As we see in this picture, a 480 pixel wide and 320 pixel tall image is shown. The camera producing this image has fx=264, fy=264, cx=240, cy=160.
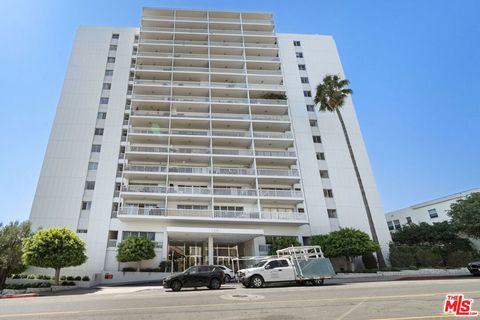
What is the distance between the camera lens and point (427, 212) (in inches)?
1954

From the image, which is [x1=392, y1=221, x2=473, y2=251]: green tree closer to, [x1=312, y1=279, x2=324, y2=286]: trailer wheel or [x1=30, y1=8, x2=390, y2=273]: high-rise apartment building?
[x1=30, y1=8, x2=390, y2=273]: high-rise apartment building

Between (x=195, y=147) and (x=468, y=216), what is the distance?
34.5 m

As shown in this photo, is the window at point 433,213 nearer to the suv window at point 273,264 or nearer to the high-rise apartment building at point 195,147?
the high-rise apartment building at point 195,147

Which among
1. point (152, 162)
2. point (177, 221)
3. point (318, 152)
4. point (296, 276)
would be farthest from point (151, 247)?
point (318, 152)

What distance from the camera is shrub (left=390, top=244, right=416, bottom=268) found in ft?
93.0

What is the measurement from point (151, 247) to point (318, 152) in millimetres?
24777

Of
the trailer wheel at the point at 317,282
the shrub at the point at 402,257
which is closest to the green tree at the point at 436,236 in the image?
the shrub at the point at 402,257

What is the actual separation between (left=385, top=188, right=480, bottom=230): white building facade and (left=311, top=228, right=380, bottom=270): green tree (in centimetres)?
2663

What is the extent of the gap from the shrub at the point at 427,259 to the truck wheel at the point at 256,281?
22.6 m

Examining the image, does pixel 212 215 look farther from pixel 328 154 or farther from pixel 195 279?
pixel 328 154

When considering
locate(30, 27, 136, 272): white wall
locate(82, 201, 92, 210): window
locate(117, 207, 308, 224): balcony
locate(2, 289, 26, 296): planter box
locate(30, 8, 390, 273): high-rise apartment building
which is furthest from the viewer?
locate(82, 201, 92, 210): window

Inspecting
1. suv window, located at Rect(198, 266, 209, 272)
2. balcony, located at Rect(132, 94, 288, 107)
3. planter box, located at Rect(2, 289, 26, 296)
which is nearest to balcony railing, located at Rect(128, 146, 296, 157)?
balcony, located at Rect(132, 94, 288, 107)

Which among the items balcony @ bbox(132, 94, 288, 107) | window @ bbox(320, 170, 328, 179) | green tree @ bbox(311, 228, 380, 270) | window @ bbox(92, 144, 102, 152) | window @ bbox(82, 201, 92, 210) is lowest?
green tree @ bbox(311, 228, 380, 270)

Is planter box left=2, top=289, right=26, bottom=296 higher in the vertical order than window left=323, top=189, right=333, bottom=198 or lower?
lower
